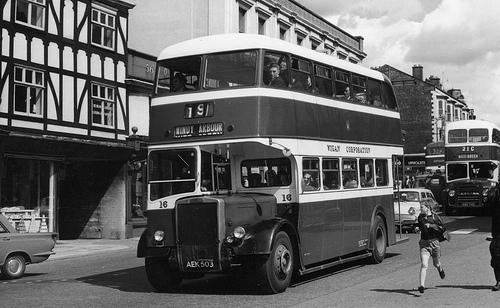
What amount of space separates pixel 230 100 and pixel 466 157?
25317 millimetres

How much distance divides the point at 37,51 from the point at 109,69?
3555 millimetres

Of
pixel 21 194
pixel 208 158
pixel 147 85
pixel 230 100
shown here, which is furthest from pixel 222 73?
pixel 147 85

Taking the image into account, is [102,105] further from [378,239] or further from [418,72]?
[418,72]

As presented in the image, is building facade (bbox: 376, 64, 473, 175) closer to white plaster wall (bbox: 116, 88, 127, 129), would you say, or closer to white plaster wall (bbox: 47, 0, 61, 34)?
white plaster wall (bbox: 116, 88, 127, 129)

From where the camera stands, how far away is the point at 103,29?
24203mm

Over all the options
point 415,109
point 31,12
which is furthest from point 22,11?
point 415,109

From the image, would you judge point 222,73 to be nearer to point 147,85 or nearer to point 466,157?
point 147,85

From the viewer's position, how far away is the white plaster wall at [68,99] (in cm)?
2203

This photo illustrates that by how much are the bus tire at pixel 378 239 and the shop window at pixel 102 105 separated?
12.8 metres

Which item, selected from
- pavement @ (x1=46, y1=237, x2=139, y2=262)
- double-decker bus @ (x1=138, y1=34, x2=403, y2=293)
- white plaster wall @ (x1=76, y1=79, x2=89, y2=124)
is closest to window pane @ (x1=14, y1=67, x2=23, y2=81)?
white plaster wall @ (x1=76, y1=79, x2=89, y2=124)

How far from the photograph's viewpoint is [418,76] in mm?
71500

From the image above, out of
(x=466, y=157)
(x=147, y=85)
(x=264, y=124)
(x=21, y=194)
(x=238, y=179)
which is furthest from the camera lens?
(x=466, y=157)

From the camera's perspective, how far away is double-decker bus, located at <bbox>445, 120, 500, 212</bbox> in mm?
32531

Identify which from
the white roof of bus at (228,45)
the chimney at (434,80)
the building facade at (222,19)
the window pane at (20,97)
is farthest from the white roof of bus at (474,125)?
the chimney at (434,80)
